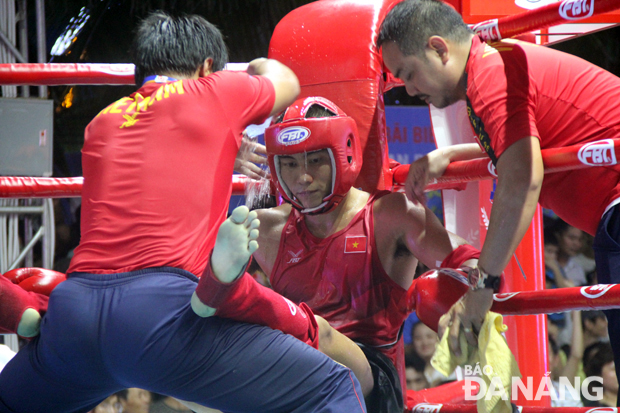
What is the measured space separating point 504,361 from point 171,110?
0.88 meters

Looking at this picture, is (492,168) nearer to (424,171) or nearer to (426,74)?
(424,171)

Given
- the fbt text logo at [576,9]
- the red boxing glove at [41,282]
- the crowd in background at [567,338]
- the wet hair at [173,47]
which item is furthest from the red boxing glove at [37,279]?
the crowd in background at [567,338]

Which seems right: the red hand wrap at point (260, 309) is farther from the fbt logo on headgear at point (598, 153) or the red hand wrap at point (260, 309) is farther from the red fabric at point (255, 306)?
the fbt logo on headgear at point (598, 153)

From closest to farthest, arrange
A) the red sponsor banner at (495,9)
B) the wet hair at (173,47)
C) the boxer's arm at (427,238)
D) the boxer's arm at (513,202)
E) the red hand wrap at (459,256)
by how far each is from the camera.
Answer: the boxer's arm at (513,202) < the wet hair at (173,47) < the red hand wrap at (459,256) < the boxer's arm at (427,238) < the red sponsor banner at (495,9)

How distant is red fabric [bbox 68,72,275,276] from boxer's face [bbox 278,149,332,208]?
19.4 inches

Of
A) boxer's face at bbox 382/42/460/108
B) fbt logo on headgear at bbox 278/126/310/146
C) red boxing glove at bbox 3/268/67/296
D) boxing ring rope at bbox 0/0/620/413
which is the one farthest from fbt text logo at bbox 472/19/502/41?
red boxing glove at bbox 3/268/67/296

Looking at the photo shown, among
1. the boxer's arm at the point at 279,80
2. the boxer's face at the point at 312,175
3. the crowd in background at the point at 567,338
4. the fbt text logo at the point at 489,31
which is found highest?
the fbt text logo at the point at 489,31

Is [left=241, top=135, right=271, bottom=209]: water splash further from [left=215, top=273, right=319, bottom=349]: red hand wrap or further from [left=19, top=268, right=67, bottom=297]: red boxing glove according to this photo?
[left=215, top=273, right=319, bottom=349]: red hand wrap

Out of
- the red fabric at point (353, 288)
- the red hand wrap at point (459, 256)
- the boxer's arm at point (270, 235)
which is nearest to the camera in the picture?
the red hand wrap at point (459, 256)

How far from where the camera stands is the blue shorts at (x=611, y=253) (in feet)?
4.50

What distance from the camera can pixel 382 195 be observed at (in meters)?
1.92

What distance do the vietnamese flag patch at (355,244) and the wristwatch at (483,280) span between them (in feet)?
1.65

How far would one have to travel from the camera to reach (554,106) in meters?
1.46

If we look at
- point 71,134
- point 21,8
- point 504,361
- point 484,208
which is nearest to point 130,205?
point 504,361
